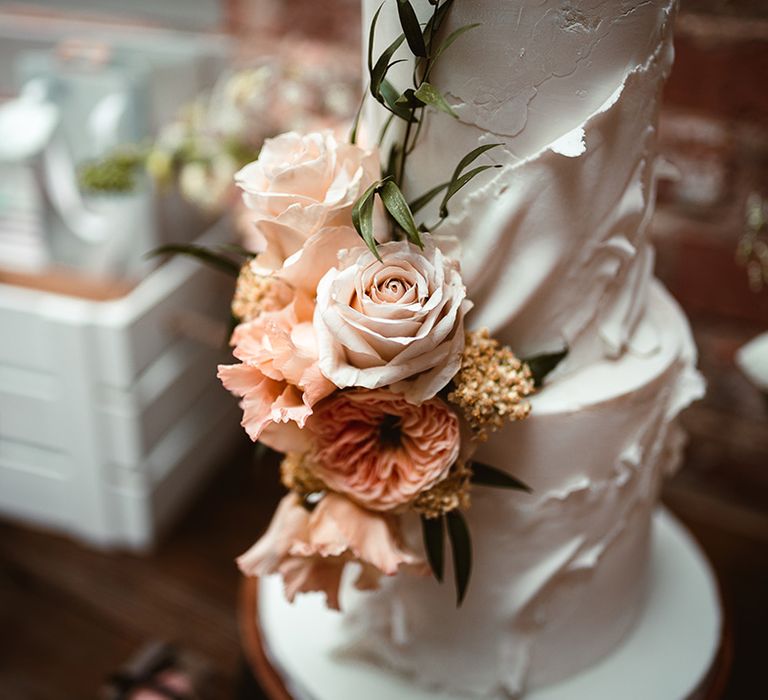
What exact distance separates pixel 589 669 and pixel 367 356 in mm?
469

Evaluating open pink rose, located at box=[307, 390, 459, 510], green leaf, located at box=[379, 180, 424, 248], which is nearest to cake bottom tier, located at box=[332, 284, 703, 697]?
open pink rose, located at box=[307, 390, 459, 510]

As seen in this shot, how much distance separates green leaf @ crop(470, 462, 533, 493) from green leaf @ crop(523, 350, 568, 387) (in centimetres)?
8

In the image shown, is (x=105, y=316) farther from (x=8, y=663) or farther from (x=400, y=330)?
(x=400, y=330)

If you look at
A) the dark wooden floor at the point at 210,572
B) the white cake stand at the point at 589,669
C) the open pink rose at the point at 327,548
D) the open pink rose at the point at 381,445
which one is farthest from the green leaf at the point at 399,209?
the dark wooden floor at the point at 210,572

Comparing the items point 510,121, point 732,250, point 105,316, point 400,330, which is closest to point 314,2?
point 105,316

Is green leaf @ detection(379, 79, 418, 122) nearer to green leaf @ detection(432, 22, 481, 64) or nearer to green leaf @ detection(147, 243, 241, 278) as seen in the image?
green leaf @ detection(432, 22, 481, 64)

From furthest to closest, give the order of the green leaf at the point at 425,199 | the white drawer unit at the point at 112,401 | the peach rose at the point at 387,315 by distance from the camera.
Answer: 1. the white drawer unit at the point at 112,401
2. the green leaf at the point at 425,199
3. the peach rose at the point at 387,315

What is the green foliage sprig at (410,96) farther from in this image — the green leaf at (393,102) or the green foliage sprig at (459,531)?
the green foliage sprig at (459,531)

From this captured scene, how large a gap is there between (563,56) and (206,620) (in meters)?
0.92

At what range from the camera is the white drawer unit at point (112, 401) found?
49.2 inches

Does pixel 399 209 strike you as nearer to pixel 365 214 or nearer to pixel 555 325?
pixel 365 214

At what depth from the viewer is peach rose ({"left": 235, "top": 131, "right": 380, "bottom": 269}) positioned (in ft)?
2.04

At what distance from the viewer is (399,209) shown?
0.60 m

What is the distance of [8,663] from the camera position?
1168 mm
